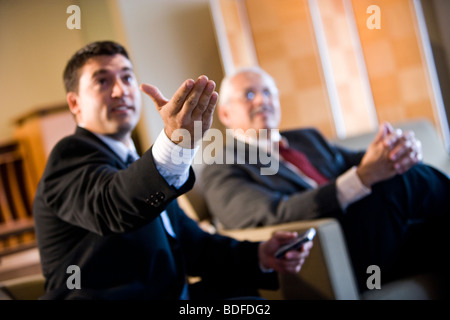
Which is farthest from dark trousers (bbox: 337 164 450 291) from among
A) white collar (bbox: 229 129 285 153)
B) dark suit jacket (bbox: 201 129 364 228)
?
white collar (bbox: 229 129 285 153)

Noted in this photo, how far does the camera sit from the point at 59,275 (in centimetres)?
88

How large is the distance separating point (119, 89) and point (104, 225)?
0.73ft

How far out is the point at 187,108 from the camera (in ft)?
2.11

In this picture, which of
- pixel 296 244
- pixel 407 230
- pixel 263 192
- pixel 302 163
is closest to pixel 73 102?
pixel 296 244

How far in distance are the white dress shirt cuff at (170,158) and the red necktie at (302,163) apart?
94 centimetres

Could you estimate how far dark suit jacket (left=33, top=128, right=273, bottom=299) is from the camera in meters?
0.72

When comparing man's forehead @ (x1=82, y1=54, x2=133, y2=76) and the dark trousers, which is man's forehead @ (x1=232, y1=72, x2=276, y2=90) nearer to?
the dark trousers

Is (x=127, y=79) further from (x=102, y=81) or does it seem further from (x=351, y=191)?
(x=351, y=191)

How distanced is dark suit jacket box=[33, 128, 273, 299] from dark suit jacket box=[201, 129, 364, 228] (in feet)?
1.48

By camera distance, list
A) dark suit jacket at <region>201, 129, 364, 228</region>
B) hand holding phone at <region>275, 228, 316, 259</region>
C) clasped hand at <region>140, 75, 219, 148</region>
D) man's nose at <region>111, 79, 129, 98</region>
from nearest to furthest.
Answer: clasped hand at <region>140, 75, 219, 148</region> → man's nose at <region>111, 79, 129, 98</region> → hand holding phone at <region>275, 228, 316, 259</region> → dark suit jacket at <region>201, 129, 364, 228</region>

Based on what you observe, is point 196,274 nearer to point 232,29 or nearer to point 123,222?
point 123,222

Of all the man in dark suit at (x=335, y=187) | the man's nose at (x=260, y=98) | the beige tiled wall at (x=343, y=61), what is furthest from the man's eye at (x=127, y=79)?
the beige tiled wall at (x=343, y=61)

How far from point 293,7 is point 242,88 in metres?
1.51

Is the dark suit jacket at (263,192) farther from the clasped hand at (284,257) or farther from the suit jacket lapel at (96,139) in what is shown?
the suit jacket lapel at (96,139)
